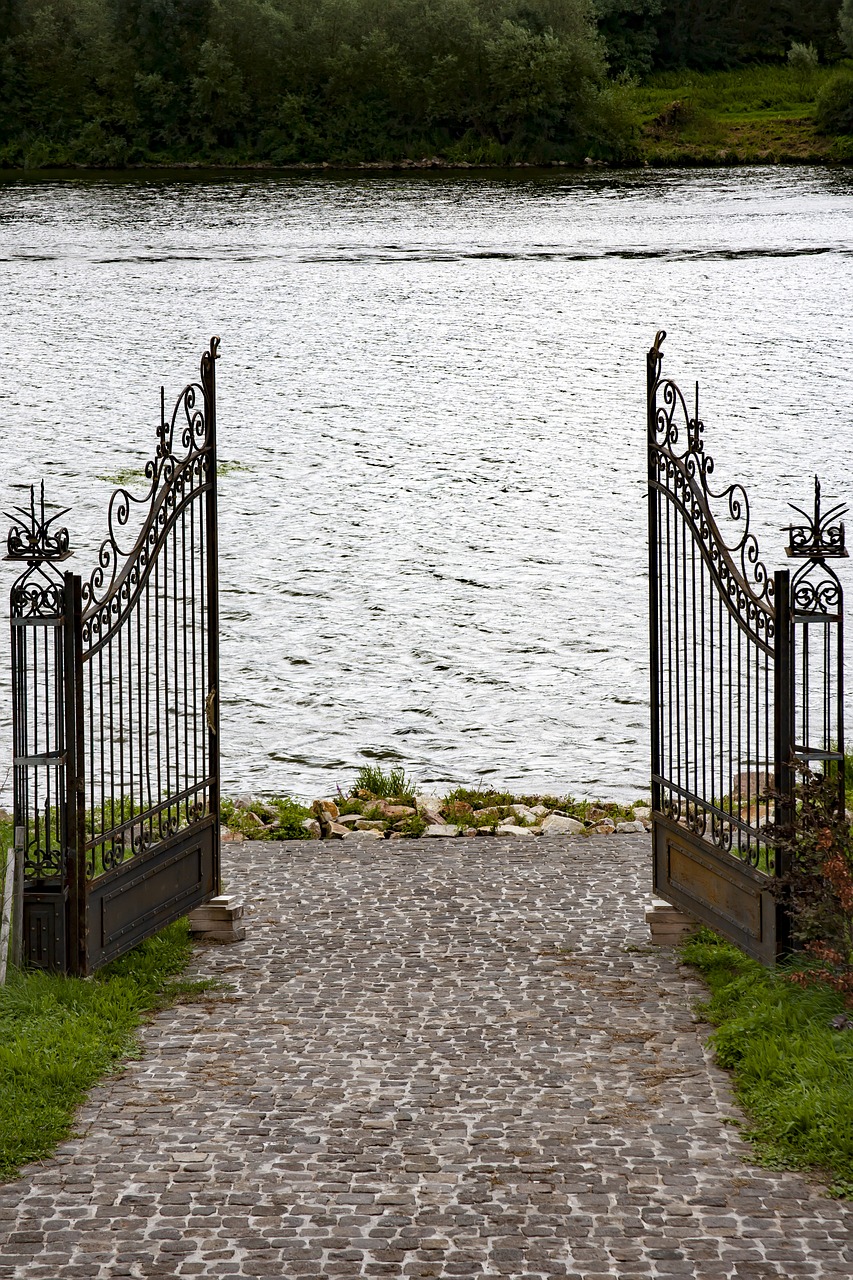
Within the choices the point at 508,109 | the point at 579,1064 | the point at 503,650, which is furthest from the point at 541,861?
the point at 508,109

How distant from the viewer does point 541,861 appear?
33.9 ft

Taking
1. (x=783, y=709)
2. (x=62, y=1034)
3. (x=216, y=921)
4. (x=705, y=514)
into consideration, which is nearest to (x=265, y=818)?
(x=216, y=921)

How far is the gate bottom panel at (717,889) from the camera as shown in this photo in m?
7.56

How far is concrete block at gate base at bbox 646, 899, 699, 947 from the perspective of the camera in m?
8.66

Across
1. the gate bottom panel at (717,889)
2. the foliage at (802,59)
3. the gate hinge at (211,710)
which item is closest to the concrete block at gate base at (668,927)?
the gate bottom panel at (717,889)

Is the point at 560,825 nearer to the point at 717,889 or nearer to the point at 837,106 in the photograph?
the point at 717,889

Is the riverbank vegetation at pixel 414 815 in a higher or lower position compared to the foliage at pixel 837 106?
lower

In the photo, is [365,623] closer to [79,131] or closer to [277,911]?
[277,911]

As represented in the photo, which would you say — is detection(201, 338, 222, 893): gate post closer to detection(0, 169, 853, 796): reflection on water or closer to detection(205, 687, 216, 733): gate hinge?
detection(205, 687, 216, 733): gate hinge

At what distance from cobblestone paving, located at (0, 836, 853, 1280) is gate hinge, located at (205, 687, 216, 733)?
1.16 m

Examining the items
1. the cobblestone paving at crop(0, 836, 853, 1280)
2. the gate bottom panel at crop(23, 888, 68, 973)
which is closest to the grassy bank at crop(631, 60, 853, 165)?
the cobblestone paving at crop(0, 836, 853, 1280)

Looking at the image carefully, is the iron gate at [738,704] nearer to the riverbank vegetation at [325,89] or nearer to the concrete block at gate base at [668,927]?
the concrete block at gate base at [668,927]

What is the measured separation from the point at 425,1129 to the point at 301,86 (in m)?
54.7

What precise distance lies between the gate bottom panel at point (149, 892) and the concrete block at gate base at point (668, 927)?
8.11 feet
